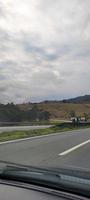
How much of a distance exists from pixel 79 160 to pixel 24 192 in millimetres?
11232

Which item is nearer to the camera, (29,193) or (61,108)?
(29,193)

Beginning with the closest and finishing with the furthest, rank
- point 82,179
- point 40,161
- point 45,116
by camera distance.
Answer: point 82,179 → point 40,161 → point 45,116

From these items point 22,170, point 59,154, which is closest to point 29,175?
point 22,170

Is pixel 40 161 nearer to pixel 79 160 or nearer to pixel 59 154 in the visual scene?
pixel 79 160

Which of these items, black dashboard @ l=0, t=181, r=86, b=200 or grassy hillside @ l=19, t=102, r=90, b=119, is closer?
black dashboard @ l=0, t=181, r=86, b=200

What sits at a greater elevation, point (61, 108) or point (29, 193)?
point (61, 108)

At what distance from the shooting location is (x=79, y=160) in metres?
15.0

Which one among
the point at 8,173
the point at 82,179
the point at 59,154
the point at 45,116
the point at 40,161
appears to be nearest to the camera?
the point at 82,179

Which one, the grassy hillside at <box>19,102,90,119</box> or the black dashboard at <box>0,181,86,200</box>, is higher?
the grassy hillside at <box>19,102,90,119</box>

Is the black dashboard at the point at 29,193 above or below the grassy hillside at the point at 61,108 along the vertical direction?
below

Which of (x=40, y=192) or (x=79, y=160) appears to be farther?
(x=79, y=160)

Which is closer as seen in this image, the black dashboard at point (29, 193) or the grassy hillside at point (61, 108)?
the black dashboard at point (29, 193)

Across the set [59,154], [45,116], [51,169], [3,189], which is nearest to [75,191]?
[3,189]

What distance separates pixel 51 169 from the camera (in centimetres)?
463
